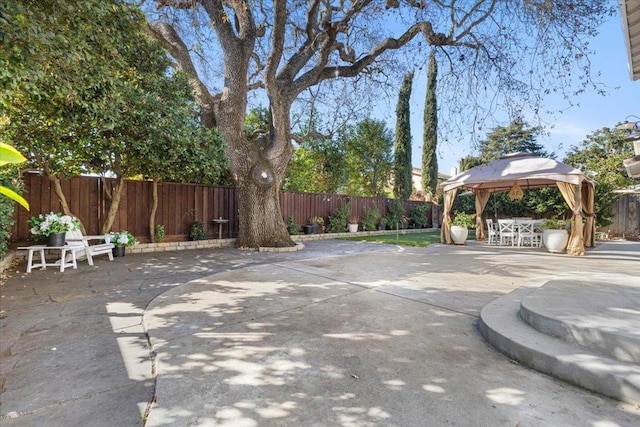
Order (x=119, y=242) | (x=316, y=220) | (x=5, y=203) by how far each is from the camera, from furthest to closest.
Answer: (x=316, y=220)
(x=119, y=242)
(x=5, y=203)

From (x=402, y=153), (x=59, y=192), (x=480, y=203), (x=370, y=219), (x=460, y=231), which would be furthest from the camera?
(x=402, y=153)

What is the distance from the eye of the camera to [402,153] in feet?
57.6

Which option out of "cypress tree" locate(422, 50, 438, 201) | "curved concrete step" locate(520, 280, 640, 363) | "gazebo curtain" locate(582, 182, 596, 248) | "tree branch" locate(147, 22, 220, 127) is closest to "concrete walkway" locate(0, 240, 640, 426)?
"curved concrete step" locate(520, 280, 640, 363)

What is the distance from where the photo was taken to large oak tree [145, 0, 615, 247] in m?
5.30

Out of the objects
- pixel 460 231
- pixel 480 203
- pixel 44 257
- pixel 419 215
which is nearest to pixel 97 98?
pixel 44 257

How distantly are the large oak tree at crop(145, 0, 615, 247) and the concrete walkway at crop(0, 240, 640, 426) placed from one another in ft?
12.6

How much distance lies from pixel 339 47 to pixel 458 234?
666cm

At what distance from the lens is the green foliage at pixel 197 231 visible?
8.84m

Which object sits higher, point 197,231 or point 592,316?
point 197,231

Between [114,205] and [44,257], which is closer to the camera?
[44,257]

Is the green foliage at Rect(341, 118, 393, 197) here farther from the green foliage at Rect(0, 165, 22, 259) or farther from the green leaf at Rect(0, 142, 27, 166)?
the green leaf at Rect(0, 142, 27, 166)

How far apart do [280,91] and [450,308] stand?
7170 millimetres

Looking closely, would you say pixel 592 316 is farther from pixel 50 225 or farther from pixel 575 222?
pixel 50 225

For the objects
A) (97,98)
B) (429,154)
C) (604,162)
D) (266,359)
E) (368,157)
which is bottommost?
(266,359)
